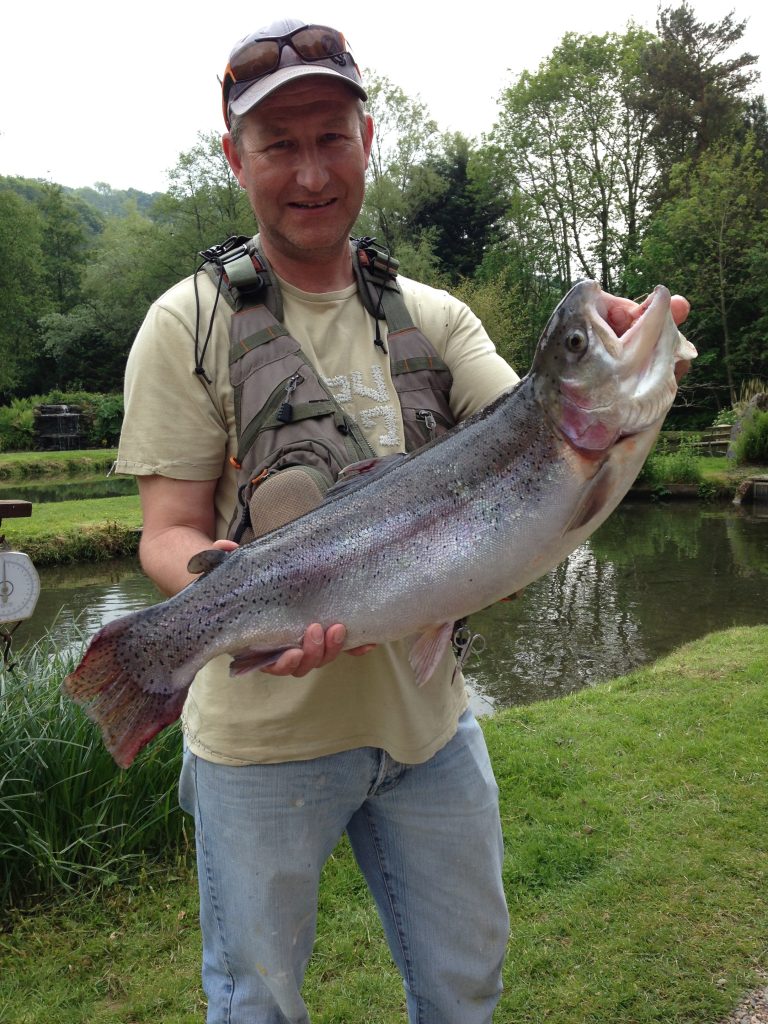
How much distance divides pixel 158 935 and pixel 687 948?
2.66 m

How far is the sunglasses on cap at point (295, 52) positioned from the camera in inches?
95.3

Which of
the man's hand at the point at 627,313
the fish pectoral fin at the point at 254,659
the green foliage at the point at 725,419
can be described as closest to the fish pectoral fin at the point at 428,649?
the fish pectoral fin at the point at 254,659

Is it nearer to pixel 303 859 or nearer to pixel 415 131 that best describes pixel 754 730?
pixel 303 859

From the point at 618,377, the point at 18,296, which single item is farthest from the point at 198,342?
the point at 18,296

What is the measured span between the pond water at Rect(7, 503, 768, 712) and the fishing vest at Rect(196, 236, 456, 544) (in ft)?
23.6

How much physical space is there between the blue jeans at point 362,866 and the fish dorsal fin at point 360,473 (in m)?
0.78

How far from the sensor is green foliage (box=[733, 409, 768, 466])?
24.4 m

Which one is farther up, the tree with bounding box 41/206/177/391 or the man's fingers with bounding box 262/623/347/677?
the tree with bounding box 41/206/177/391

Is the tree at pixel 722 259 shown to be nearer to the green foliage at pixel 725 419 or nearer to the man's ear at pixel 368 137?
the green foliage at pixel 725 419

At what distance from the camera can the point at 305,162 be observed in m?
2.44

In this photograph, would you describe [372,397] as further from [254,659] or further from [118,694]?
[118,694]

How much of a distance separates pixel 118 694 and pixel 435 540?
3.18 feet

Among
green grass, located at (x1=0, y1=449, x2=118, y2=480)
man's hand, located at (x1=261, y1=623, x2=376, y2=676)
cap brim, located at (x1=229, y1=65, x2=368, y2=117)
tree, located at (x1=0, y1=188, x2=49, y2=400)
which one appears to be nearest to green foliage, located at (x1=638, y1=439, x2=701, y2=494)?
green grass, located at (x1=0, y1=449, x2=118, y2=480)

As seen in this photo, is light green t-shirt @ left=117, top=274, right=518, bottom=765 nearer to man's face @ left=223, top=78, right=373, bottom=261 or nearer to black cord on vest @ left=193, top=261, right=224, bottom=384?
black cord on vest @ left=193, top=261, right=224, bottom=384
